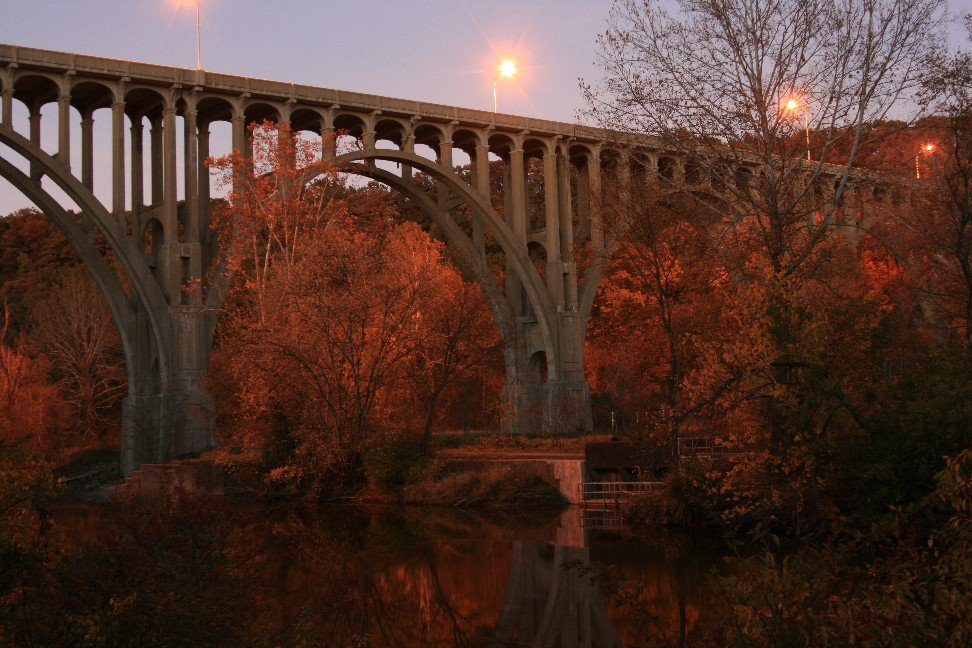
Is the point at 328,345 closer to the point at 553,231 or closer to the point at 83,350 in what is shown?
the point at 553,231

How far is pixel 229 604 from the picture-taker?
29.9 feet

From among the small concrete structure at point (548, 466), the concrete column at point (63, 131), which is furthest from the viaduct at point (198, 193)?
the small concrete structure at point (548, 466)

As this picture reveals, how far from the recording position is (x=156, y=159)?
2936cm

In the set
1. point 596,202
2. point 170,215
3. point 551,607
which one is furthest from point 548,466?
point 170,215

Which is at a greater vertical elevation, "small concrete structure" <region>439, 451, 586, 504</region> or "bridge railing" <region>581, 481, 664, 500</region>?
"small concrete structure" <region>439, 451, 586, 504</region>

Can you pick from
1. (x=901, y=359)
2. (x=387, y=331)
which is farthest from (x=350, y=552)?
(x=901, y=359)

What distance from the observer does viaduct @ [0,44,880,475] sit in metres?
27.3

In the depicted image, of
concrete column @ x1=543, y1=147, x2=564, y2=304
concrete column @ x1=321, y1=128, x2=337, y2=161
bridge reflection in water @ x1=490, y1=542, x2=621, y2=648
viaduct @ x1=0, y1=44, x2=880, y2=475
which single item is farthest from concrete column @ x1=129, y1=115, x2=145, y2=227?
bridge reflection in water @ x1=490, y1=542, x2=621, y2=648

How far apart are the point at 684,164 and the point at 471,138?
1711 centimetres

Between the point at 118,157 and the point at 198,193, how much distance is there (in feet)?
7.52

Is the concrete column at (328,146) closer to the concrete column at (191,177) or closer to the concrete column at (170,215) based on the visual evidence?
the concrete column at (191,177)

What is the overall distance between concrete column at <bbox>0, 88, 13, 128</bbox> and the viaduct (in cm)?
5

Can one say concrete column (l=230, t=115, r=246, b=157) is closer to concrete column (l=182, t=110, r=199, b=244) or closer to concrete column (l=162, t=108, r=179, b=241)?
concrete column (l=182, t=110, r=199, b=244)

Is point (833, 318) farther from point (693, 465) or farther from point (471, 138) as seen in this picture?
point (471, 138)
